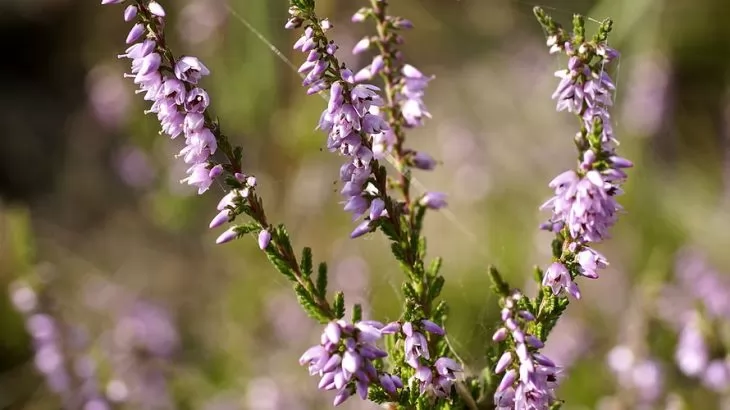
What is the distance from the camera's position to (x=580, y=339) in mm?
4723

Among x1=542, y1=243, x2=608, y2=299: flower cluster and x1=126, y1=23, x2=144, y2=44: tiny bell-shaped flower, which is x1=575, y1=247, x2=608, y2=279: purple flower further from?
x1=126, y1=23, x2=144, y2=44: tiny bell-shaped flower

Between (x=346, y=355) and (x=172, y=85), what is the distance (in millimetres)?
771

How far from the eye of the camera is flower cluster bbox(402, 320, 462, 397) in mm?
1930

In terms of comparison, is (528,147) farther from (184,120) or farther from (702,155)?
(184,120)

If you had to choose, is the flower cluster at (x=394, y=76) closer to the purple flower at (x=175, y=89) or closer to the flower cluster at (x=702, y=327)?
the purple flower at (x=175, y=89)

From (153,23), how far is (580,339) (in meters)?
3.55

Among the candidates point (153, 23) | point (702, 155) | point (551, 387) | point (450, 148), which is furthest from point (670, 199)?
point (153, 23)

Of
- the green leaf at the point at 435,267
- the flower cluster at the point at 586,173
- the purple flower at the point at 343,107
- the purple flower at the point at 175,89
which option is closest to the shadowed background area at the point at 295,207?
the green leaf at the point at 435,267

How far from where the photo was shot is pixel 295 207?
259 inches

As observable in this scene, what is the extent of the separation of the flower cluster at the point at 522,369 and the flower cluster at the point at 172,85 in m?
0.80

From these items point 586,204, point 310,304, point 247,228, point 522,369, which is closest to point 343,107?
point 247,228

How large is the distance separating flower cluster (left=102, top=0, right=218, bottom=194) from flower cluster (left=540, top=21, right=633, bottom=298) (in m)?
0.86

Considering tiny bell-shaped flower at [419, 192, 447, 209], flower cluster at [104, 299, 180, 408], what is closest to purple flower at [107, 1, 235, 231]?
tiny bell-shaped flower at [419, 192, 447, 209]

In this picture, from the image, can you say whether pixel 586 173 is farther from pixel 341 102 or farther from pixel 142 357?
pixel 142 357
